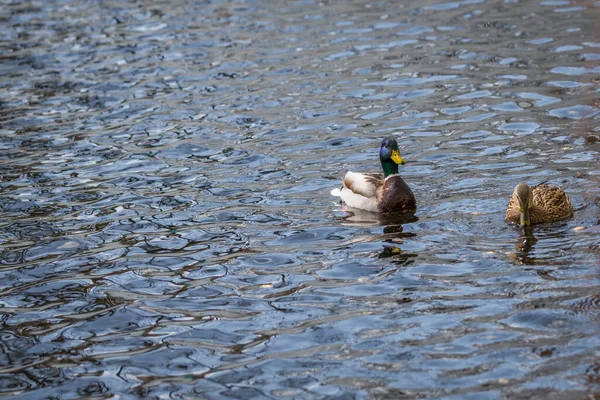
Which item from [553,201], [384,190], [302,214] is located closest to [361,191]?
[384,190]

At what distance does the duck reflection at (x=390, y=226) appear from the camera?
934cm

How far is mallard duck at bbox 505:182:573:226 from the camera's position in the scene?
959cm

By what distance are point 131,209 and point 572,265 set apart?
5.43 m

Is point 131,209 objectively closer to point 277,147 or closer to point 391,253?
point 277,147

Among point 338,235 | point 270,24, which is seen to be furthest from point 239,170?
point 270,24

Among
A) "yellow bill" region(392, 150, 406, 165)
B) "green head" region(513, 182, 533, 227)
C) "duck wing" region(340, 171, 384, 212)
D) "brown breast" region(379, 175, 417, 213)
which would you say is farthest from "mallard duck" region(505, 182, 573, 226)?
"duck wing" region(340, 171, 384, 212)

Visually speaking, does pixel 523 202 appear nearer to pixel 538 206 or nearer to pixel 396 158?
pixel 538 206

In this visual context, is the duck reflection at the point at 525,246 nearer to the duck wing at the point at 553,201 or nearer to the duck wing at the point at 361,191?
the duck wing at the point at 553,201

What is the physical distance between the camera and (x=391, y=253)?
9.46m

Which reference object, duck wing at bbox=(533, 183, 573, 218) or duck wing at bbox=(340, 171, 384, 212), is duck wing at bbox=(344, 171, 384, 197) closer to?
duck wing at bbox=(340, 171, 384, 212)

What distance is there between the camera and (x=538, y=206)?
31.7 feet

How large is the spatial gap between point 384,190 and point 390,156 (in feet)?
1.34

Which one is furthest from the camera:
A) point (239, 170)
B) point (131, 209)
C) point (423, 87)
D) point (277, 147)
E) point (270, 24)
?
point (270, 24)

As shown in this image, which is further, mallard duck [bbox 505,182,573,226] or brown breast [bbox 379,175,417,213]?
brown breast [bbox 379,175,417,213]
